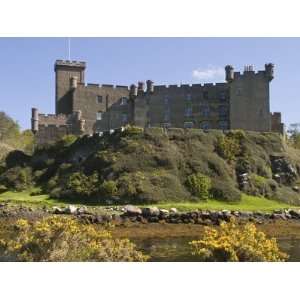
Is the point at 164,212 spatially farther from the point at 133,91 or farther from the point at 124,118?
the point at 133,91

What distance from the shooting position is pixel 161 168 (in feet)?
Answer: 132

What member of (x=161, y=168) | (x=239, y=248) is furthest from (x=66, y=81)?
(x=239, y=248)

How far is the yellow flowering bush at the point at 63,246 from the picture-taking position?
1399 cm

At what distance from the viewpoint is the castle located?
5306 cm

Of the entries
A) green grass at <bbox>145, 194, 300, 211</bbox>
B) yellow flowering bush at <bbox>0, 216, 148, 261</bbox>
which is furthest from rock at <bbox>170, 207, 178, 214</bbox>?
yellow flowering bush at <bbox>0, 216, 148, 261</bbox>

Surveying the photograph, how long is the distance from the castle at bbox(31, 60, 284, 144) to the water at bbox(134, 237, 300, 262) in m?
30.5

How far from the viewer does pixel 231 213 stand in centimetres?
3108

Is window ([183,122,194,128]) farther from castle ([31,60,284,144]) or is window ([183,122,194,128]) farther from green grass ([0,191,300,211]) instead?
green grass ([0,191,300,211])

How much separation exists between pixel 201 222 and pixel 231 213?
310 cm

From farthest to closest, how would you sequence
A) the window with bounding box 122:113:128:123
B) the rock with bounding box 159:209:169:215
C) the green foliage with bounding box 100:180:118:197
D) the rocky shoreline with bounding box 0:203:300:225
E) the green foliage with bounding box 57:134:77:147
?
the window with bounding box 122:113:128:123
the green foliage with bounding box 57:134:77:147
the green foliage with bounding box 100:180:118:197
the rock with bounding box 159:209:169:215
the rocky shoreline with bounding box 0:203:300:225

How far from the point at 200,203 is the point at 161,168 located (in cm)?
474

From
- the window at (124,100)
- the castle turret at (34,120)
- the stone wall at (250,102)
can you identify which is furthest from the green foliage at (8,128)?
the stone wall at (250,102)
